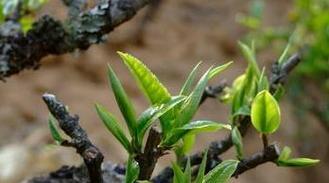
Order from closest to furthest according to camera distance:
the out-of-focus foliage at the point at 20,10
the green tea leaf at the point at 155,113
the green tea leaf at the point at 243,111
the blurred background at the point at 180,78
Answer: the green tea leaf at the point at 155,113, the green tea leaf at the point at 243,111, the out-of-focus foliage at the point at 20,10, the blurred background at the point at 180,78

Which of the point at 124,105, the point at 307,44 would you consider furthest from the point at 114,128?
the point at 307,44

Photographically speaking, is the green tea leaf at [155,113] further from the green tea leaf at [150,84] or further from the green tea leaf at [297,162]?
the green tea leaf at [297,162]

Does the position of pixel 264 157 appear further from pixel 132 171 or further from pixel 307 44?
pixel 307 44

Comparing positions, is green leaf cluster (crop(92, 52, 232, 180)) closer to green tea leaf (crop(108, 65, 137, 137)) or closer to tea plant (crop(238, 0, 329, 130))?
green tea leaf (crop(108, 65, 137, 137))

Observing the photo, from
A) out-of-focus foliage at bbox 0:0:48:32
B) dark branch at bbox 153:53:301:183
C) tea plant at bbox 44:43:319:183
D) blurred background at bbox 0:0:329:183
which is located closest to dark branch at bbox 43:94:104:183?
tea plant at bbox 44:43:319:183

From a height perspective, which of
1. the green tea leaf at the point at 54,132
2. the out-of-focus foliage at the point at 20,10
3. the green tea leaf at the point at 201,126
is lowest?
the green tea leaf at the point at 201,126

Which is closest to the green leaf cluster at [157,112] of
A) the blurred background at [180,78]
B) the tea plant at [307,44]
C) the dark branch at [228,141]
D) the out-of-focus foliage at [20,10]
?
the dark branch at [228,141]

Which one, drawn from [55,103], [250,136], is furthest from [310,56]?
[55,103]
